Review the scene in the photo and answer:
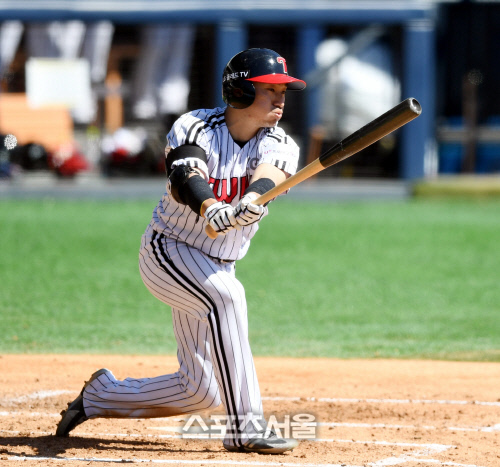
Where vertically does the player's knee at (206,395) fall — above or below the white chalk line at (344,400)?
above

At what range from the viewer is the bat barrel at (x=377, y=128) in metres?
3.30

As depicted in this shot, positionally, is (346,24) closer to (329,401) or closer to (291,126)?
(291,126)

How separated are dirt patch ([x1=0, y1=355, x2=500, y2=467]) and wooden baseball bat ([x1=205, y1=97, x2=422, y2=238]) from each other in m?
1.01

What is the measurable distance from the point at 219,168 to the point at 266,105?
31cm

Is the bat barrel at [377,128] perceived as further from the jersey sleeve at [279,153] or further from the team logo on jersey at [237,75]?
the team logo on jersey at [237,75]

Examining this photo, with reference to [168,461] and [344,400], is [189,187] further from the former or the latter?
[344,400]

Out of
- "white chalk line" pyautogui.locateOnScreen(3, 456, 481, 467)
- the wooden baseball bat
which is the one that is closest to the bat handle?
the wooden baseball bat

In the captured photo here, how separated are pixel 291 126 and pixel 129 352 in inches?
472

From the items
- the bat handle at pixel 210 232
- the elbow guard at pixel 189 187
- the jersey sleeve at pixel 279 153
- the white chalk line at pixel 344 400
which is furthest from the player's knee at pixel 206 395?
the white chalk line at pixel 344 400

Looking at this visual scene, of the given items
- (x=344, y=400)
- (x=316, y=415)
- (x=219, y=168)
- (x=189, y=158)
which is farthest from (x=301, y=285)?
(x=189, y=158)

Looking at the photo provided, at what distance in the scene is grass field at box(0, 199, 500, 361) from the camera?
6785mm

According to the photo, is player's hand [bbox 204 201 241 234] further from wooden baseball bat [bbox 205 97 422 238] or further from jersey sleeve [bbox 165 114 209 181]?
jersey sleeve [bbox 165 114 209 181]

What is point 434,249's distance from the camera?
11.0 metres

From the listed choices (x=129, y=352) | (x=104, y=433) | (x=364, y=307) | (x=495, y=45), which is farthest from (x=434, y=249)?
(x=495, y=45)
